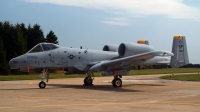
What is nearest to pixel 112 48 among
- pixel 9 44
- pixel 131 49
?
pixel 131 49

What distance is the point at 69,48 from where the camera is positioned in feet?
76.7

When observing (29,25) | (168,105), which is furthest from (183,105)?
→ (29,25)

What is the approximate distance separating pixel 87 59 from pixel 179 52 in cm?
630

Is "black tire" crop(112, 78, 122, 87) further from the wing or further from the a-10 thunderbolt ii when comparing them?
the wing

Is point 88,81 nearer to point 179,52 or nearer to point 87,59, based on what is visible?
point 87,59

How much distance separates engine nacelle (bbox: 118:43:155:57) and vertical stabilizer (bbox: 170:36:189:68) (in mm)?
1702

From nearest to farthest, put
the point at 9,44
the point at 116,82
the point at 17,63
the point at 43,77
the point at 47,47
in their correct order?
the point at 17,63
the point at 43,77
the point at 47,47
the point at 116,82
the point at 9,44

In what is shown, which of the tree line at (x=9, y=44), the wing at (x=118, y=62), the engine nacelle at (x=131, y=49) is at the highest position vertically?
the tree line at (x=9, y=44)

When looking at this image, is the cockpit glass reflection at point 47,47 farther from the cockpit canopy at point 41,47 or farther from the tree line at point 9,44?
the tree line at point 9,44

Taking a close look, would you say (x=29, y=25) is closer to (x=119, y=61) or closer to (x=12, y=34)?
(x=12, y=34)

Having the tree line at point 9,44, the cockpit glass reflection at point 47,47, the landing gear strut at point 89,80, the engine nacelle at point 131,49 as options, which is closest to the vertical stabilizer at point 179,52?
the engine nacelle at point 131,49

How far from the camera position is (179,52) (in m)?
23.6

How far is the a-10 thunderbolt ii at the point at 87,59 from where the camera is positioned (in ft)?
70.3

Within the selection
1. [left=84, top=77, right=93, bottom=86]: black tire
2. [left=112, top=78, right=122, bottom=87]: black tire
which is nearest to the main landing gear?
[left=84, top=77, right=93, bottom=86]: black tire
